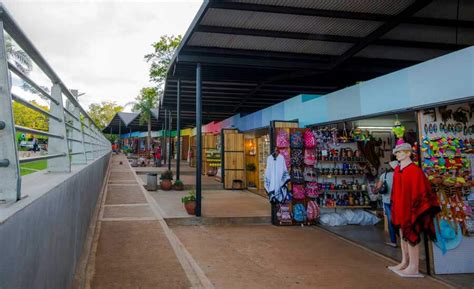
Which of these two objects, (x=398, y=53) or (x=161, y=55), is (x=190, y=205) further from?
(x=161, y=55)

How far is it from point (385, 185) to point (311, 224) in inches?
81.7

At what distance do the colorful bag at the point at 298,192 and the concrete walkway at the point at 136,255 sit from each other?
2.85 meters

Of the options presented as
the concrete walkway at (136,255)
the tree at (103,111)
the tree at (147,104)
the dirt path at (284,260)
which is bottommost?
the dirt path at (284,260)

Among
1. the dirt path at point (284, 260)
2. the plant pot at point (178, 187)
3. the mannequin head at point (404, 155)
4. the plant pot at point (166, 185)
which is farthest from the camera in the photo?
the plant pot at point (178, 187)

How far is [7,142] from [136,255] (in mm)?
3363

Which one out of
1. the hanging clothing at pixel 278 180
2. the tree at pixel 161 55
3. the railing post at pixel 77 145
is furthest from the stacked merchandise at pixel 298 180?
the tree at pixel 161 55

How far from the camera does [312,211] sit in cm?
680

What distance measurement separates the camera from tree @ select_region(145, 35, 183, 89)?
24000 mm

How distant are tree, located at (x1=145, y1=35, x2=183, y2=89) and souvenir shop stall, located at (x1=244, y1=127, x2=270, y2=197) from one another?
556 inches

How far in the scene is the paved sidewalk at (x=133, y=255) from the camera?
3.46 meters

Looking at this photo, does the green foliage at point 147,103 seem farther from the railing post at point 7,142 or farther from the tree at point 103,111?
the tree at point 103,111

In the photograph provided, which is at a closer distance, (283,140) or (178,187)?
(283,140)

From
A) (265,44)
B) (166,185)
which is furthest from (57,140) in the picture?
(166,185)

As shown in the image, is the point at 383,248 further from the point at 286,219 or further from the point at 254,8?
the point at 254,8
